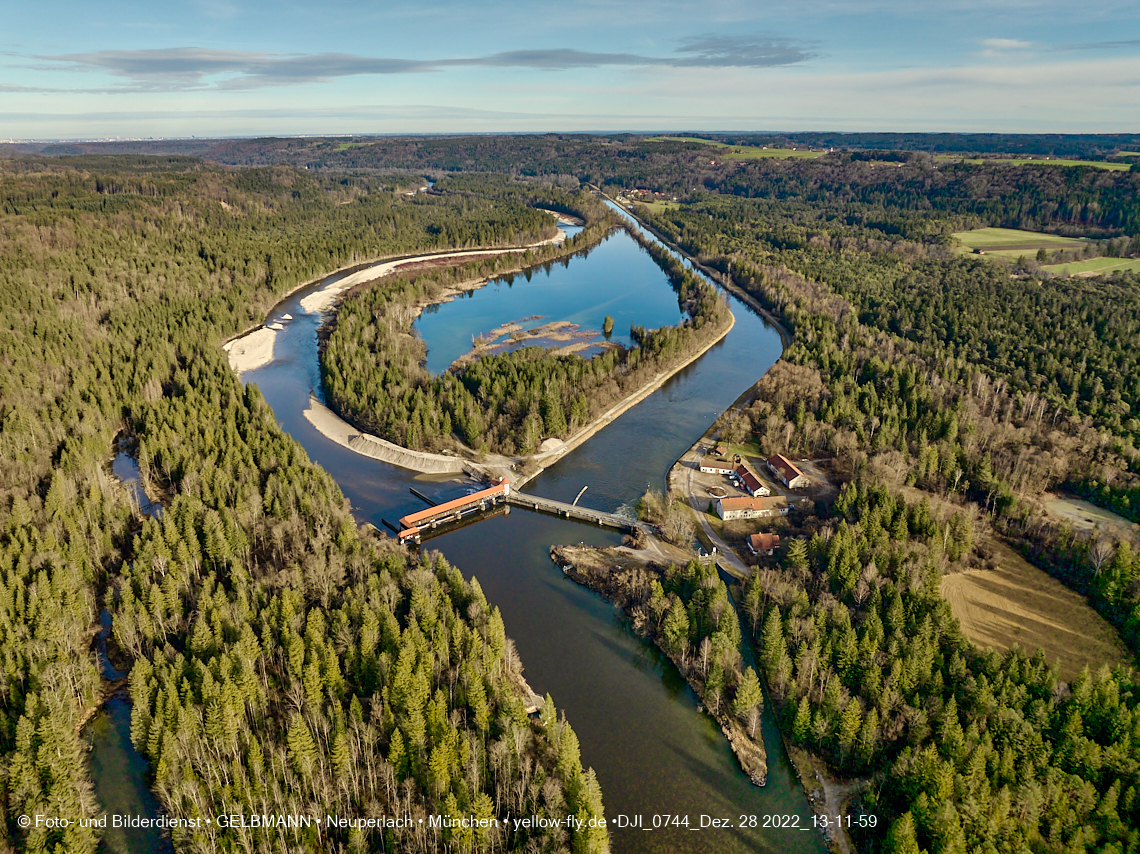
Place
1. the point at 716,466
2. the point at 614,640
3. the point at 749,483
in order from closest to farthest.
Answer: the point at 614,640, the point at 749,483, the point at 716,466

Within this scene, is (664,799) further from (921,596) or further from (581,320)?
(581,320)

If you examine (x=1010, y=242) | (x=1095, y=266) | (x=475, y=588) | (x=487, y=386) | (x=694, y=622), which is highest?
(x=1010, y=242)

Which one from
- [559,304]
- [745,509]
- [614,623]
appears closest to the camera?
[614,623]

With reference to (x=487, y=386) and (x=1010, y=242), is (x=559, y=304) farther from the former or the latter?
(x=1010, y=242)

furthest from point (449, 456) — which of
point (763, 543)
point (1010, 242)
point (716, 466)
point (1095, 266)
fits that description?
point (1010, 242)

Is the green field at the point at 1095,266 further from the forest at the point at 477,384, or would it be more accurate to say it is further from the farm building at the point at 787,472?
the farm building at the point at 787,472

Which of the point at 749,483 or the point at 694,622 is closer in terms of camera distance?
the point at 694,622

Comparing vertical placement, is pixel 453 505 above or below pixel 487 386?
below
